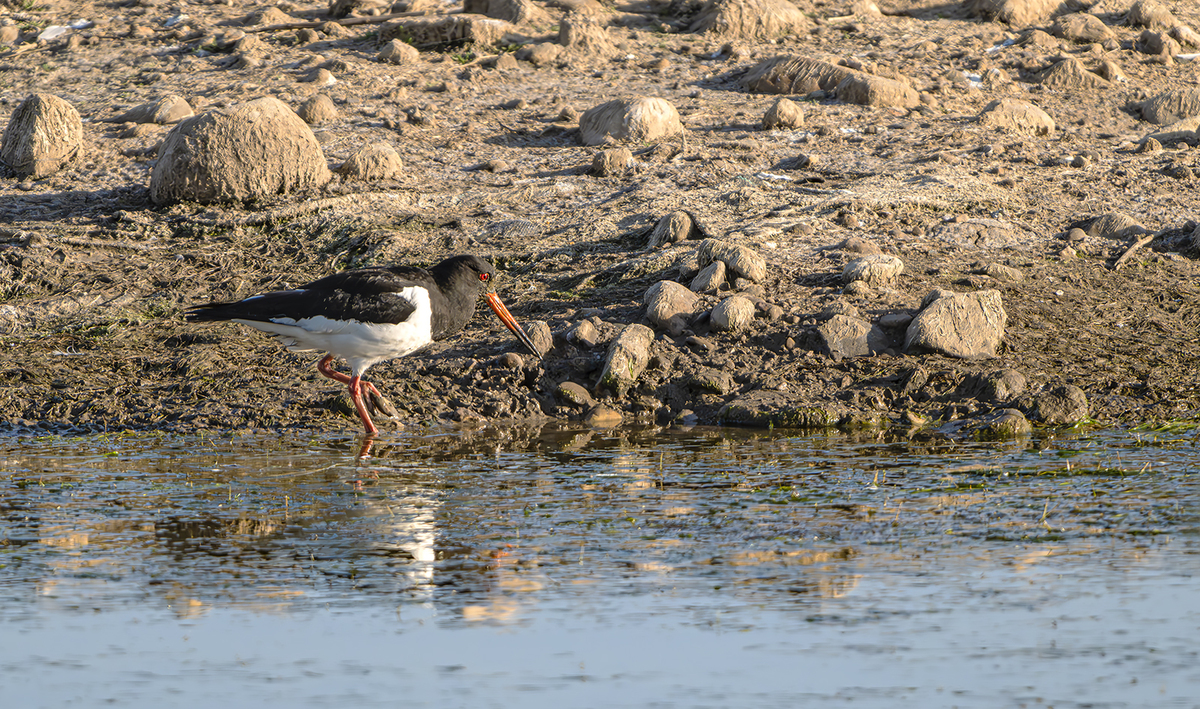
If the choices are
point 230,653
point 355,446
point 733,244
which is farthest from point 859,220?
point 230,653

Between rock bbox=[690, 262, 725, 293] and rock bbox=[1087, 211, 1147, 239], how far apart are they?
3.12 m

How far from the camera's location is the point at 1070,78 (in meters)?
12.8

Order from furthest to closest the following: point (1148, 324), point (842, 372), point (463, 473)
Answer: point (1148, 324) < point (842, 372) < point (463, 473)

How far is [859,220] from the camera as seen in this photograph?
973cm

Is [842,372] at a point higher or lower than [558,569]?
lower

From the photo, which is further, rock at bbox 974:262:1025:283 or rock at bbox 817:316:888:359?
rock at bbox 974:262:1025:283

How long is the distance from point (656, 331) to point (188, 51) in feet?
26.4

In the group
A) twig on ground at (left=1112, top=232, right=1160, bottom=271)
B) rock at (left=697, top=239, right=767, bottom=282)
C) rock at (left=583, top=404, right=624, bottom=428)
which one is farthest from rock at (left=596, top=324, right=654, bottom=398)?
twig on ground at (left=1112, top=232, right=1160, bottom=271)

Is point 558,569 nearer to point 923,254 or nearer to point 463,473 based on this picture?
point 463,473

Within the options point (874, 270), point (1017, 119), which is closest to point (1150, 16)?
point (1017, 119)

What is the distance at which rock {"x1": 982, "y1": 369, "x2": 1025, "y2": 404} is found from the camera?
7.49 m

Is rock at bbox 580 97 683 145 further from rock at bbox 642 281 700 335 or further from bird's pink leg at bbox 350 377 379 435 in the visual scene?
bird's pink leg at bbox 350 377 379 435

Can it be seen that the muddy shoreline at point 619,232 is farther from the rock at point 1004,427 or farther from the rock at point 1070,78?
the rock at point 1070,78

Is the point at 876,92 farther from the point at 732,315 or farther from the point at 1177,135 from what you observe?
the point at 732,315
